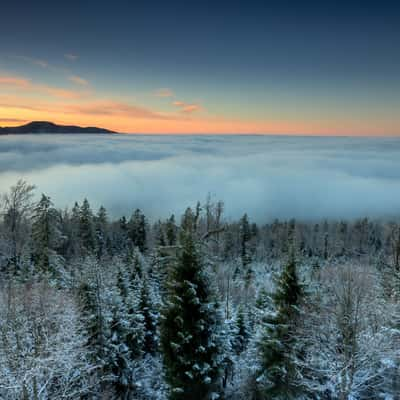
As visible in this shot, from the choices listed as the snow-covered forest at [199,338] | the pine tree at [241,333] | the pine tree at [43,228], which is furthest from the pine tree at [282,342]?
the pine tree at [43,228]

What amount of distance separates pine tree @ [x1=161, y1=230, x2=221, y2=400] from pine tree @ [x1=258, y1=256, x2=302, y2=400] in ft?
7.80

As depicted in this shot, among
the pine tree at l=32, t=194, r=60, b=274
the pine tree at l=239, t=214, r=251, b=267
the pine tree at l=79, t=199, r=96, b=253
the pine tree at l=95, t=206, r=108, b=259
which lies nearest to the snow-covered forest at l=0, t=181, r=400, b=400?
the pine tree at l=32, t=194, r=60, b=274

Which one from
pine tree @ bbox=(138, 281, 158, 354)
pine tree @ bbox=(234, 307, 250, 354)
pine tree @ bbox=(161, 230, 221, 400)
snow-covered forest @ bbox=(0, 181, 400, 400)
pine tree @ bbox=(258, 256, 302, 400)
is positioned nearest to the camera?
snow-covered forest @ bbox=(0, 181, 400, 400)

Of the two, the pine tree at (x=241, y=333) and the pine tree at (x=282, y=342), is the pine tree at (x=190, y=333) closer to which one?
the pine tree at (x=282, y=342)

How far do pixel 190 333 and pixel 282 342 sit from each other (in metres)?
4.27

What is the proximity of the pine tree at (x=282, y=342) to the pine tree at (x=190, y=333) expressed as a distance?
2.38 metres

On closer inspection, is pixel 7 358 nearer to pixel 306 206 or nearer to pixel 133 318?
pixel 133 318

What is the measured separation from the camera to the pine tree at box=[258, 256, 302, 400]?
12.3m

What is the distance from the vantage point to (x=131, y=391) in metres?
16.9

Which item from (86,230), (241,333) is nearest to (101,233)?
(86,230)

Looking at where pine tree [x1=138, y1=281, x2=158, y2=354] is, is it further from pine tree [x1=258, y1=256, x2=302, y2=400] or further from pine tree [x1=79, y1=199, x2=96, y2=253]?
pine tree [x1=79, y1=199, x2=96, y2=253]

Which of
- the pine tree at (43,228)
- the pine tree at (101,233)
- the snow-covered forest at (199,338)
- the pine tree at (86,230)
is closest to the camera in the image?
the snow-covered forest at (199,338)

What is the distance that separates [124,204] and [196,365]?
15339 cm

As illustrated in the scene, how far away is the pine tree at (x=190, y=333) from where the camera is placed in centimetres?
1173
